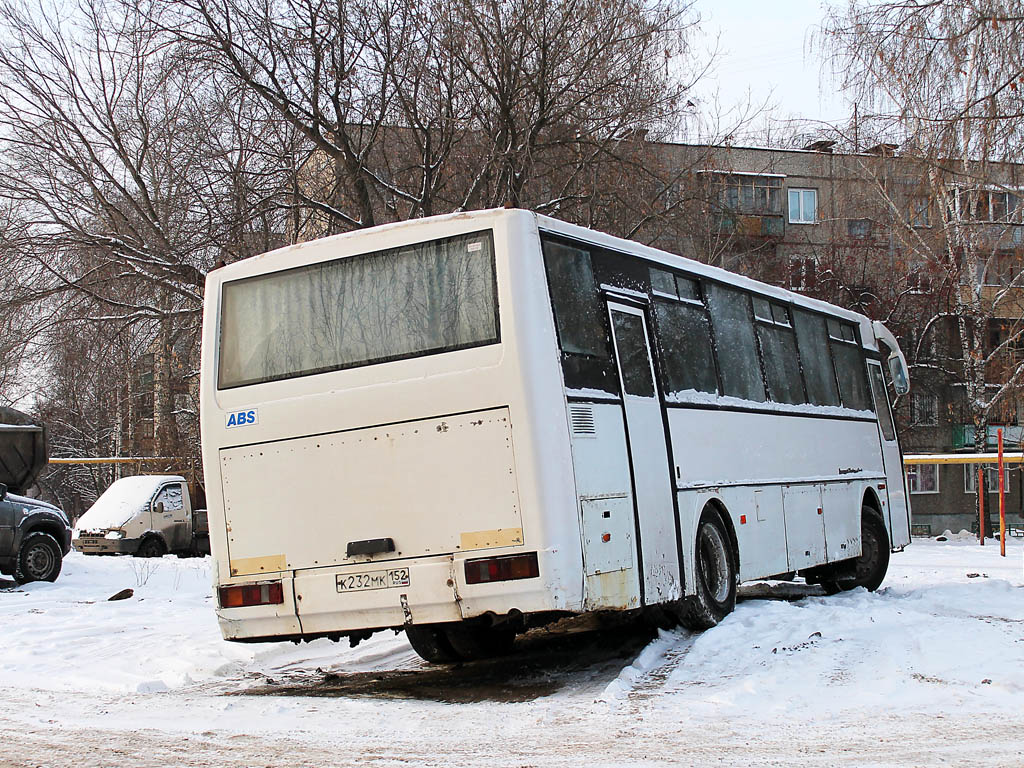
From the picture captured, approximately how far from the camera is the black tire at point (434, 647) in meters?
10.6

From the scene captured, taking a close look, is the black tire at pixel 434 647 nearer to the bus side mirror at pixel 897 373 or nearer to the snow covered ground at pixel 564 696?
the snow covered ground at pixel 564 696

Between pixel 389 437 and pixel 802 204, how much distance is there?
45246mm

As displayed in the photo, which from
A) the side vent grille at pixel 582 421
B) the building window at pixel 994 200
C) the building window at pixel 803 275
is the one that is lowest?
the side vent grille at pixel 582 421

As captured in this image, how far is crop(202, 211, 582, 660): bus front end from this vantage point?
832 centimetres

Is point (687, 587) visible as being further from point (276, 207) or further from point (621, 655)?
point (276, 207)

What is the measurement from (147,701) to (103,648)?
10.6ft

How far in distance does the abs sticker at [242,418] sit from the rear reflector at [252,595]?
1.17m

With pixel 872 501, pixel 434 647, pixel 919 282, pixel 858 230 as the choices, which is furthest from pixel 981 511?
pixel 434 647

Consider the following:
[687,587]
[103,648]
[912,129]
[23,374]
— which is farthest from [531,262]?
[23,374]

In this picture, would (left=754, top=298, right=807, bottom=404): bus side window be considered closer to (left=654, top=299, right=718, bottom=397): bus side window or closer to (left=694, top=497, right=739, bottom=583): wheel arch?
(left=654, top=299, right=718, bottom=397): bus side window

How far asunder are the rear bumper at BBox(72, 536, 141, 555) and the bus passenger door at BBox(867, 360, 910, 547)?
18.3m

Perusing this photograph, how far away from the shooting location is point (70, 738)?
7.18 meters

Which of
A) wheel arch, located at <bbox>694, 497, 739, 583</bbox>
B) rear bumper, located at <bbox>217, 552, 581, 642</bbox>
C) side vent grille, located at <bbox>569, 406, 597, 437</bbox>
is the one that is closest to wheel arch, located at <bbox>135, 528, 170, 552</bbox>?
wheel arch, located at <bbox>694, 497, 739, 583</bbox>

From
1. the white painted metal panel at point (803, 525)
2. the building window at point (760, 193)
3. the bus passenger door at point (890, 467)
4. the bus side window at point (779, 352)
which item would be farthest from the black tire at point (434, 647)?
the building window at point (760, 193)
